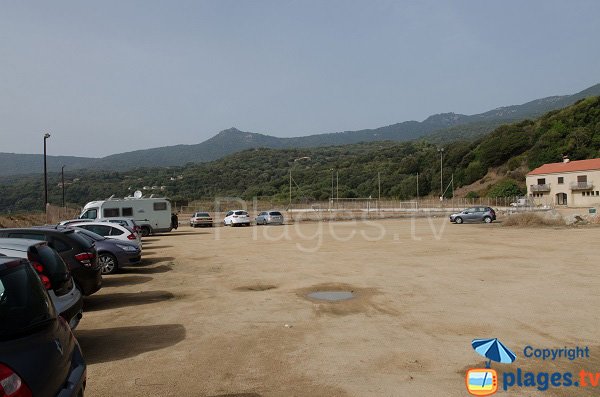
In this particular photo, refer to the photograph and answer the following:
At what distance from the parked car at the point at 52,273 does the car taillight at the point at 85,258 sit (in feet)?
9.17

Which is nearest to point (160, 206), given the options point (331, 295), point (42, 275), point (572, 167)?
point (331, 295)

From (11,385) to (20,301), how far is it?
86cm

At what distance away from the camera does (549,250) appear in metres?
19.5

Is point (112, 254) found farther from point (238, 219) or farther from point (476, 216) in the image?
point (476, 216)

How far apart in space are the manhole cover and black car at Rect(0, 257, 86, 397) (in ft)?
22.3

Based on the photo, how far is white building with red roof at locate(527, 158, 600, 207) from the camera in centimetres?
8206

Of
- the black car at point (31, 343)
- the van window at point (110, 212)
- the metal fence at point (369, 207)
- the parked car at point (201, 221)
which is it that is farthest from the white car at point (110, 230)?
the metal fence at point (369, 207)

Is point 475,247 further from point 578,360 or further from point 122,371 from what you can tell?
point 122,371

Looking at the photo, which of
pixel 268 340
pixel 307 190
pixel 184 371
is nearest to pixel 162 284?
pixel 268 340

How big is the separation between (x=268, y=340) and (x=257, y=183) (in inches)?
4859

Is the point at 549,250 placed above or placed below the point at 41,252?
below

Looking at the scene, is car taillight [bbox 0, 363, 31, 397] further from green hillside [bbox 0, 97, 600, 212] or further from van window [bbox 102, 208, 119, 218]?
green hillside [bbox 0, 97, 600, 212]

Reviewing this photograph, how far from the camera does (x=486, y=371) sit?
19.2ft

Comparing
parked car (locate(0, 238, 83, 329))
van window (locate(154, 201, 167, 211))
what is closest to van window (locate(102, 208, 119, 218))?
van window (locate(154, 201, 167, 211))
